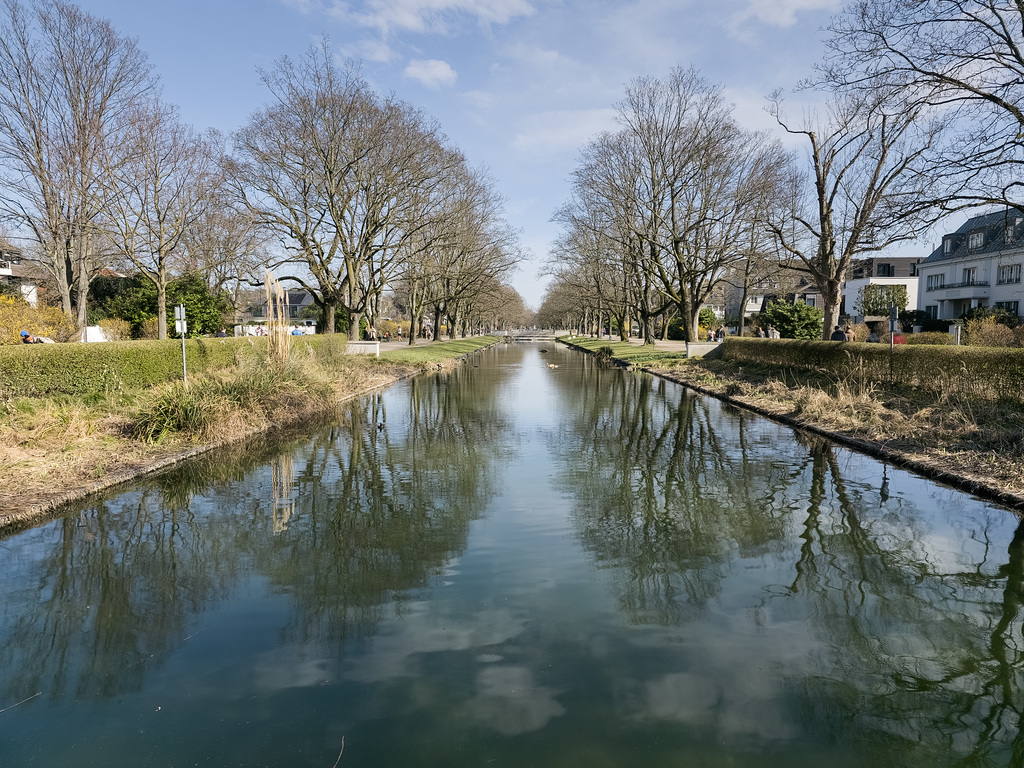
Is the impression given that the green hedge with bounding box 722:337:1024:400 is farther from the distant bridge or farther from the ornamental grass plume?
the distant bridge

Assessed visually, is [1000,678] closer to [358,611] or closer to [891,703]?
[891,703]

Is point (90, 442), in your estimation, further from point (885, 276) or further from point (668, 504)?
point (885, 276)

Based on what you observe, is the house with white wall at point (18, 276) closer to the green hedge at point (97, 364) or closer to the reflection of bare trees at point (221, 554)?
the green hedge at point (97, 364)

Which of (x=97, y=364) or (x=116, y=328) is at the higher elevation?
(x=116, y=328)

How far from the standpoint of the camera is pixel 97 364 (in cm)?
1429

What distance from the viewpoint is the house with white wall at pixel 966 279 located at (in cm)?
4709

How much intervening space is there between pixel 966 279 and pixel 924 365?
152 feet

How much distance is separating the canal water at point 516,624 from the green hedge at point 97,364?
657cm

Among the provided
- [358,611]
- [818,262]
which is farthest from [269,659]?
[818,262]

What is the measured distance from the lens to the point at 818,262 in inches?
1073

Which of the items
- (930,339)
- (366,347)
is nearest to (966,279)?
(930,339)

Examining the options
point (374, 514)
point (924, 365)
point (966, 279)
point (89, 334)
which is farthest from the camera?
point (966, 279)

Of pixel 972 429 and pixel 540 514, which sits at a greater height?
pixel 972 429

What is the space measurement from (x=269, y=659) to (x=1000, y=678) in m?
4.42
